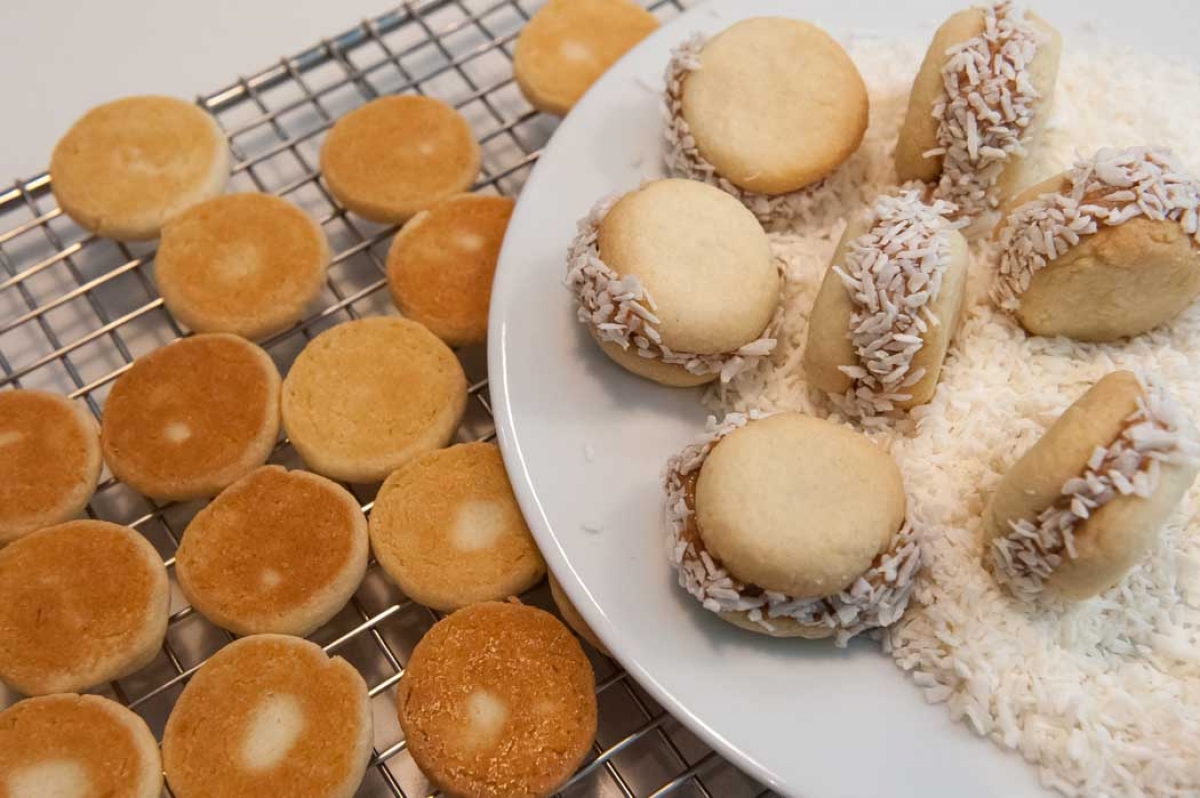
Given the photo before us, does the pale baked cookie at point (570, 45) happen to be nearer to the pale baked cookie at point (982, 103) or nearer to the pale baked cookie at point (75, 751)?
the pale baked cookie at point (982, 103)

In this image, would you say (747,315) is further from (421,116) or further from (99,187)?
(99,187)

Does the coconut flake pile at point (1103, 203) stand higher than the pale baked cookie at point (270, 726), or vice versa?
the coconut flake pile at point (1103, 203)

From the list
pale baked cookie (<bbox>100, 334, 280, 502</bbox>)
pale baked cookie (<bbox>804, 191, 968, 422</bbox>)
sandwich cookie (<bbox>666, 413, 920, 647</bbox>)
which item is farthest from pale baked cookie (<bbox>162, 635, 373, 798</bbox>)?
pale baked cookie (<bbox>804, 191, 968, 422</bbox>)

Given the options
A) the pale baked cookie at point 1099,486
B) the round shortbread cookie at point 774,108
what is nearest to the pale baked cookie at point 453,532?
the round shortbread cookie at point 774,108

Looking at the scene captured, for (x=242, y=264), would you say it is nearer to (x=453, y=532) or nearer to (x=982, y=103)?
(x=453, y=532)

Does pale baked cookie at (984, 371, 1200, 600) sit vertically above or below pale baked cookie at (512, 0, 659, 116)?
above

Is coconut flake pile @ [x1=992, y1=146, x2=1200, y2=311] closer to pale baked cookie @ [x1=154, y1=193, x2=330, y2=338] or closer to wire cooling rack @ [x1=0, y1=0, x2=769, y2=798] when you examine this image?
wire cooling rack @ [x1=0, y1=0, x2=769, y2=798]
